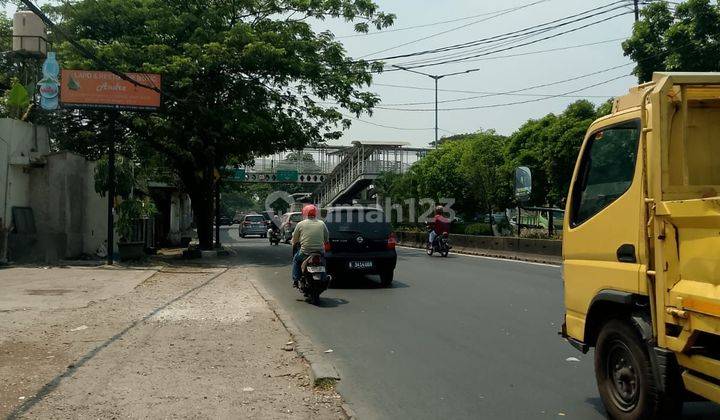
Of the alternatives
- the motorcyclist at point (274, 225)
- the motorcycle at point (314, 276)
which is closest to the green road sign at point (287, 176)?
the motorcyclist at point (274, 225)

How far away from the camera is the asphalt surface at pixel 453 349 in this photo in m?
5.75

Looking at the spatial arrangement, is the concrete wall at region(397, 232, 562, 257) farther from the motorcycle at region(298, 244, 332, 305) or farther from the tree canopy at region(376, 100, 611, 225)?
the motorcycle at region(298, 244, 332, 305)

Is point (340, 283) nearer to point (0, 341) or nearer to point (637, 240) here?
point (0, 341)

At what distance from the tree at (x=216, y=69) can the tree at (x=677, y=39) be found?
10.7m

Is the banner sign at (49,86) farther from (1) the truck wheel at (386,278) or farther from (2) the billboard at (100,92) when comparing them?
(1) the truck wheel at (386,278)

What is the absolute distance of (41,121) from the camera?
1927 centimetres

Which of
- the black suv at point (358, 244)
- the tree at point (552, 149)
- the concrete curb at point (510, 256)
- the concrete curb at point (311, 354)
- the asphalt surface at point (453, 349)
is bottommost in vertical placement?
the asphalt surface at point (453, 349)

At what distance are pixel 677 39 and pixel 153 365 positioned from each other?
55.9 ft

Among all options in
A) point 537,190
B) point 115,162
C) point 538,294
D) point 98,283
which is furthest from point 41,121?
point 537,190

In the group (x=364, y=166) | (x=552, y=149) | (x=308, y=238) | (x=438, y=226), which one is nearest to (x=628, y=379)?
(x=308, y=238)

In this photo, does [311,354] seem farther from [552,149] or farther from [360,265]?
[552,149]

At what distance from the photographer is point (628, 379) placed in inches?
195

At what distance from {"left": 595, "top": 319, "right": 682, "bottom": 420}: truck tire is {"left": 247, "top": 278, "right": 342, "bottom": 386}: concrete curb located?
2604mm

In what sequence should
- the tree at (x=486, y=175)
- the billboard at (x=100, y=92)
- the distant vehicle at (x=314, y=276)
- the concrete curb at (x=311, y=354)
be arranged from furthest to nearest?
the tree at (x=486, y=175)
the billboard at (x=100, y=92)
the distant vehicle at (x=314, y=276)
the concrete curb at (x=311, y=354)
